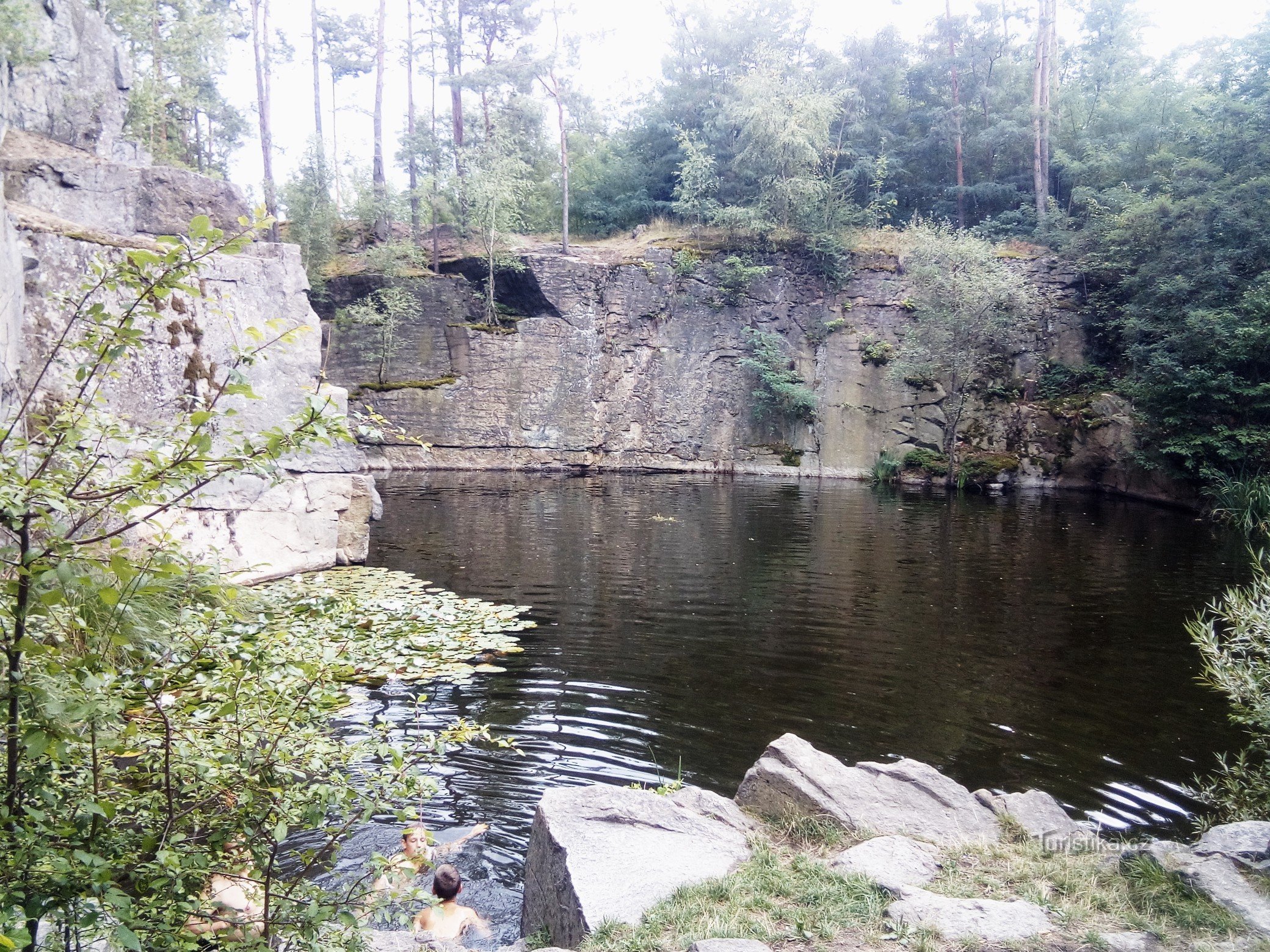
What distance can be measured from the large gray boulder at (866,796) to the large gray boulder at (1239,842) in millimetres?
1105

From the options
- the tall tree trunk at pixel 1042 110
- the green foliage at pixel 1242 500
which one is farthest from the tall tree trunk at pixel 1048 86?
the green foliage at pixel 1242 500

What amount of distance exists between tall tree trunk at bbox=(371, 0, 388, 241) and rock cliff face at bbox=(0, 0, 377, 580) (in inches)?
591

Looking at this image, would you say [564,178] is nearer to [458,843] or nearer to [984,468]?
[984,468]

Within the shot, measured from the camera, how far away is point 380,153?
3125 centimetres

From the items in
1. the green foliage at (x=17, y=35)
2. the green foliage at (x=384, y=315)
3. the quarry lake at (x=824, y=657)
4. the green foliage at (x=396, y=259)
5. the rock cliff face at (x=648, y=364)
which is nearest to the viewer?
the quarry lake at (x=824, y=657)

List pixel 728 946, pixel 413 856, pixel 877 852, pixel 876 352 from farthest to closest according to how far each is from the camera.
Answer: pixel 876 352, pixel 877 852, pixel 728 946, pixel 413 856

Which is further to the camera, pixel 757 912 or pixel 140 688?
pixel 757 912

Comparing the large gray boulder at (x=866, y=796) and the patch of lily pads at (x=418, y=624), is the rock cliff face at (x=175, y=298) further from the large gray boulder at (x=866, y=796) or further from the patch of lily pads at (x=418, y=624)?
the large gray boulder at (x=866, y=796)

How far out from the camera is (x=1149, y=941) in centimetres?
313

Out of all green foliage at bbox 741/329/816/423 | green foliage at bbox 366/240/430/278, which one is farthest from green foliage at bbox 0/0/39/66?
green foliage at bbox 741/329/816/423

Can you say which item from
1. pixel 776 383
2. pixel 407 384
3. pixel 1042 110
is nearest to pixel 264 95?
pixel 407 384

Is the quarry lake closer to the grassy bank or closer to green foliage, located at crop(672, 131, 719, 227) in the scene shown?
the grassy bank

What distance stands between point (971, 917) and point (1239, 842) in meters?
1.53

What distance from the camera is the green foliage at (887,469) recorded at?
2744 cm
